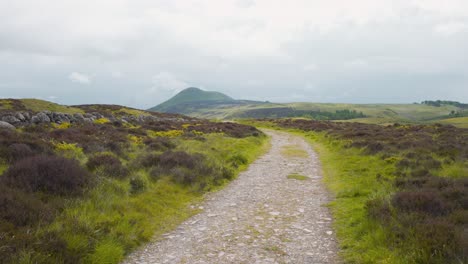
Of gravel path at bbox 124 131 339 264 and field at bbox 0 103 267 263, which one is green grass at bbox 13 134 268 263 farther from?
gravel path at bbox 124 131 339 264

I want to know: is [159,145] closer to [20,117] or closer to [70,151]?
[70,151]

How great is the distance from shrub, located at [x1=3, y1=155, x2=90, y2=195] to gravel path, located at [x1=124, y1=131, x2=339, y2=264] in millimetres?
3413

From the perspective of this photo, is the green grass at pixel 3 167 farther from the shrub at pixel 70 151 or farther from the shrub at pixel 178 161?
the shrub at pixel 178 161

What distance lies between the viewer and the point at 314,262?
6918mm

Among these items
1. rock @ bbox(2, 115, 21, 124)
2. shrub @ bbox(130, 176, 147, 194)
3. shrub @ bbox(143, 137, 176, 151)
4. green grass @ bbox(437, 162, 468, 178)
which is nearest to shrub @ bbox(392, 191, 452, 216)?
green grass @ bbox(437, 162, 468, 178)

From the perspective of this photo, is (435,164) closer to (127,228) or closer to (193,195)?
(193,195)

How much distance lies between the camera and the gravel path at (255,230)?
721cm

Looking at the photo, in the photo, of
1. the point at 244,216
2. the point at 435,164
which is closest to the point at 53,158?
the point at 244,216

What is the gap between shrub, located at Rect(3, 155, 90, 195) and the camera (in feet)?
29.7

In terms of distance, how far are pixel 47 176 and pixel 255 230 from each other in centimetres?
621

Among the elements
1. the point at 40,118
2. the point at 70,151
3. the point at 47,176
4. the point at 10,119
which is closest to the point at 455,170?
the point at 47,176

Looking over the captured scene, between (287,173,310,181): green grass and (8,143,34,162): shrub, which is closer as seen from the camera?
(8,143,34,162): shrub

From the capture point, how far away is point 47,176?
9.48 m

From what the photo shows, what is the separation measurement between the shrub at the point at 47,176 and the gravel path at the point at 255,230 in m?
3.41
